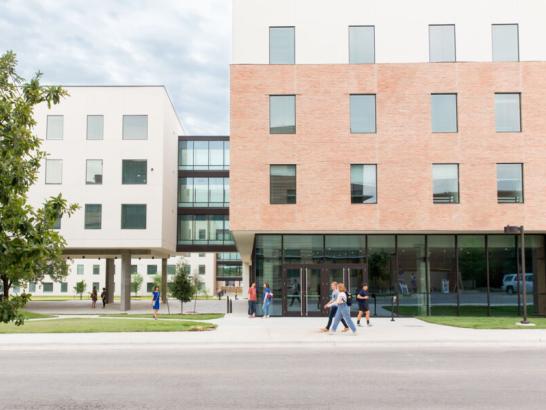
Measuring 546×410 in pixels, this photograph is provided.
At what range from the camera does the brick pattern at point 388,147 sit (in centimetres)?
2889

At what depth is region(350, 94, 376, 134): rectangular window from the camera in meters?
29.5

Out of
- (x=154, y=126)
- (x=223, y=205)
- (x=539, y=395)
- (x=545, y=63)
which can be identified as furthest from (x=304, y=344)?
(x=223, y=205)

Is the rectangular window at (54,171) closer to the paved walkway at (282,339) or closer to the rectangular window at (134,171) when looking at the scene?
the rectangular window at (134,171)

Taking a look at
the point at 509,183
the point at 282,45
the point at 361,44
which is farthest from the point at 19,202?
the point at 509,183

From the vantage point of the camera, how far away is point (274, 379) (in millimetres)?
12227

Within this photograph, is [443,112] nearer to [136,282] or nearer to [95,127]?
[95,127]

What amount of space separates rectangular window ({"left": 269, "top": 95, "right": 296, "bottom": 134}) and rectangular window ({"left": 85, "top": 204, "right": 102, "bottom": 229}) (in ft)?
63.2

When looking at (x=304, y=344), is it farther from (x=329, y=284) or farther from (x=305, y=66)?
(x=305, y=66)

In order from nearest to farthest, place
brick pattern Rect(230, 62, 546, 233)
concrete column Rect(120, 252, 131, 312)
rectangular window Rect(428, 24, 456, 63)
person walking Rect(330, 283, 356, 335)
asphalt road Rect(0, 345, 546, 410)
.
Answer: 1. asphalt road Rect(0, 345, 546, 410)
2. person walking Rect(330, 283, 356, 335)
3. brick pattern Rect(230, 62, 546, 233)
4. rectangular window Rect(428, 24, 456, 63)
5. concrete column Rect(120, 252, 131, 312)

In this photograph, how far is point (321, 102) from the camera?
29656mm

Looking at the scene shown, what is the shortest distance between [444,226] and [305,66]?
388 inches

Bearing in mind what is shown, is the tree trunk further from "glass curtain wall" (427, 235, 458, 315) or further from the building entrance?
"glass curtain wall" (427, 235, 458, 315)

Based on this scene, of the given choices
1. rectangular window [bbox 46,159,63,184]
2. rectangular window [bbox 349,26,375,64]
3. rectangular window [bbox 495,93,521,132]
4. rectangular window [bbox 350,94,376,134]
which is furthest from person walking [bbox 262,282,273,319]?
rectangular window [bbox 46,159,63,184]

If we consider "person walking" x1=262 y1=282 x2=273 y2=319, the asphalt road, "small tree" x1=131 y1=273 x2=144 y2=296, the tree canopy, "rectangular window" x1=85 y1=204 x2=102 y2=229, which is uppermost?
"rectangular window" x1=85 y1=204 x2=102 y2=229
